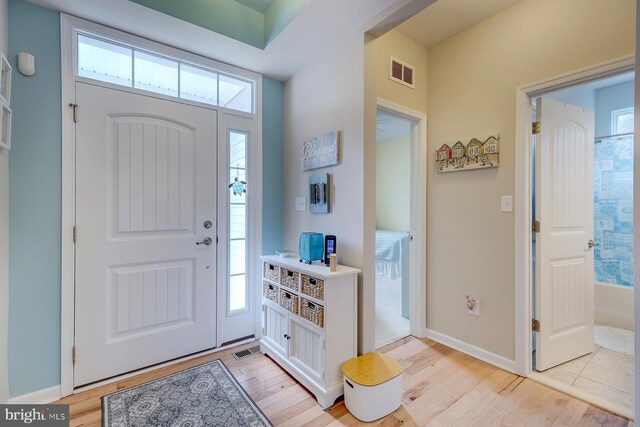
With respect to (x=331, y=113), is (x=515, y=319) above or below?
below

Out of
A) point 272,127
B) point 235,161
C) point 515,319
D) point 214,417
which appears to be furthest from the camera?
point 272,127

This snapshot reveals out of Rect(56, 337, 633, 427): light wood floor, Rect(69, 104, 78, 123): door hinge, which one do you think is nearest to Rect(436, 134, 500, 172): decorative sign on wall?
Rect(56, 337, 633, 427): light wood floor

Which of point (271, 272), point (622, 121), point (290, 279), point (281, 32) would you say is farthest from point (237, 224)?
point (622, 121)

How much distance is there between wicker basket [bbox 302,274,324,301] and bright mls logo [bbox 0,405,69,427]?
4.90 feet

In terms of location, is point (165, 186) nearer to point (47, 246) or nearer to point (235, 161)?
point (235, 161)

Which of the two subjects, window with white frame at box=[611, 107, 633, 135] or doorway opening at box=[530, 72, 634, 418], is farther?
window with white frame at box=[611, 107, 633, 135]

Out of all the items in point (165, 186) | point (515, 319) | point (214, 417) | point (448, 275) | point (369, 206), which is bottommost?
point (214, 417)

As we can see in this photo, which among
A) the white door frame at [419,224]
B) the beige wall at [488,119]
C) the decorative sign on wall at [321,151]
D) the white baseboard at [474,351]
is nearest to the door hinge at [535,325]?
the beige wall at [488,119]

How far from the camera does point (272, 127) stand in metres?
2.70

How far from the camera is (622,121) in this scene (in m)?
3.03

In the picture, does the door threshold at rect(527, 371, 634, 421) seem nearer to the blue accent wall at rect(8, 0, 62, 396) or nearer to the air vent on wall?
the air vent on wall

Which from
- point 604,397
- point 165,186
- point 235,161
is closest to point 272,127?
point 235,161

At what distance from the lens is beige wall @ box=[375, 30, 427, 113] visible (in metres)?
2.35

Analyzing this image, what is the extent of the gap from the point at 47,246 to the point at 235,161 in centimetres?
138
